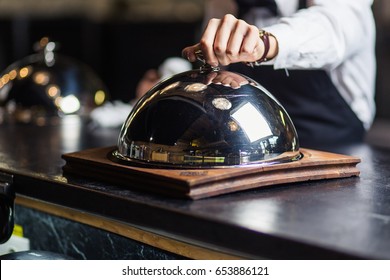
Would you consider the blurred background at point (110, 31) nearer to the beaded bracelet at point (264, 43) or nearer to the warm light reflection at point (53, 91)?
the warm light reflection at point (53, 91)

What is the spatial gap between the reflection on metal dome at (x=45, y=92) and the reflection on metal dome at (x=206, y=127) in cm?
107

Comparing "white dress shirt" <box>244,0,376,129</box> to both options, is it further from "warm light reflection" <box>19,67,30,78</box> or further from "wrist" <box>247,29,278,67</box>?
"warm light reflection" <box>19,67,30,78</box>

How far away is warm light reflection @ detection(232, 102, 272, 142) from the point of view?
3.64 feet

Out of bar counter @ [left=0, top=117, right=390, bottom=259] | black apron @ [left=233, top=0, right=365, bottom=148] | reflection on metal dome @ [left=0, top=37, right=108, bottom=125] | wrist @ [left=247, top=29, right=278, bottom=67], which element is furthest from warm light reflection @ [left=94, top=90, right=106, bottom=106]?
wrist @ [left=247, top=29, right=278, bottom=67]

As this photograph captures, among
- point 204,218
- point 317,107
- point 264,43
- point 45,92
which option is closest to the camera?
point 204,218

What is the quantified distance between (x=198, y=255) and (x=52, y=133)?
3.26ft

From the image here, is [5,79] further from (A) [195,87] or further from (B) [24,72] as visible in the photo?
(A) [195,87]

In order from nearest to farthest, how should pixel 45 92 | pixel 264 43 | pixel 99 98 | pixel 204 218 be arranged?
pixel 204 218 < pixel 264 43 < pixel 45 92 < pixel 99 98

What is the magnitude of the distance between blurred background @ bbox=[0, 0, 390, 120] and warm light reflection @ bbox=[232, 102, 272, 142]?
3.95 metres

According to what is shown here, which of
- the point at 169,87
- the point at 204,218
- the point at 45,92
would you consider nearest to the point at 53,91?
the point at 45,92

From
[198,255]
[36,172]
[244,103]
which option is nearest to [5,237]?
[36,172]

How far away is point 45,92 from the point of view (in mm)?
2211

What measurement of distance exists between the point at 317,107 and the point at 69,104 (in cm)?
86
